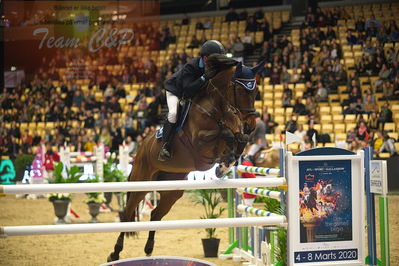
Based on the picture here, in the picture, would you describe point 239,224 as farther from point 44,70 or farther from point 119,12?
point 44,70

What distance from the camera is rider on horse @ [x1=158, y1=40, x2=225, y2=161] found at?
17.8 feet

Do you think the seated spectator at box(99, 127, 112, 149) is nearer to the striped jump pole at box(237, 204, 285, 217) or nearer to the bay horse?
the striped jump pole at box(237, 204, 285, 217)

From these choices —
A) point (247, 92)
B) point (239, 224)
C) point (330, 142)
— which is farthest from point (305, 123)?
point (239, 224)

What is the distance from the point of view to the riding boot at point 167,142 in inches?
222

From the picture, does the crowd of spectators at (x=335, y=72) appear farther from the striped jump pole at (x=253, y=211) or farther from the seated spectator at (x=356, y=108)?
the striped jump pole at (x=253, y=211)

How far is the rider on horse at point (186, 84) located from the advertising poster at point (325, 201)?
126 cm

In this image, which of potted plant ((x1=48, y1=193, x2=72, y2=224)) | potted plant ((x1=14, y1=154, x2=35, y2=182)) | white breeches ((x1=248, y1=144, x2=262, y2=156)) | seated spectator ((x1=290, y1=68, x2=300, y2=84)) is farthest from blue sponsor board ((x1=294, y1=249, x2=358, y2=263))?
seated spectator ((x1=290, y1=68, x2=300, y2=84))

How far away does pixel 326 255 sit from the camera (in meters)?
4.70

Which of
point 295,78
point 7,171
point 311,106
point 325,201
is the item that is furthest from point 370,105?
point 325,201

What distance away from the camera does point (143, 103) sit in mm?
19375

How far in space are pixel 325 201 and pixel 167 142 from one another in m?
1.62

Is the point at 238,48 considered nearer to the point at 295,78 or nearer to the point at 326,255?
the point at 295,78

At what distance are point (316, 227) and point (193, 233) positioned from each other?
3994 millimetres

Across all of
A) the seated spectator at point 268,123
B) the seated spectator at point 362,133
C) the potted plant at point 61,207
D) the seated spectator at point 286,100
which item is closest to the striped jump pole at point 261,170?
the potted plant at point 61,207
